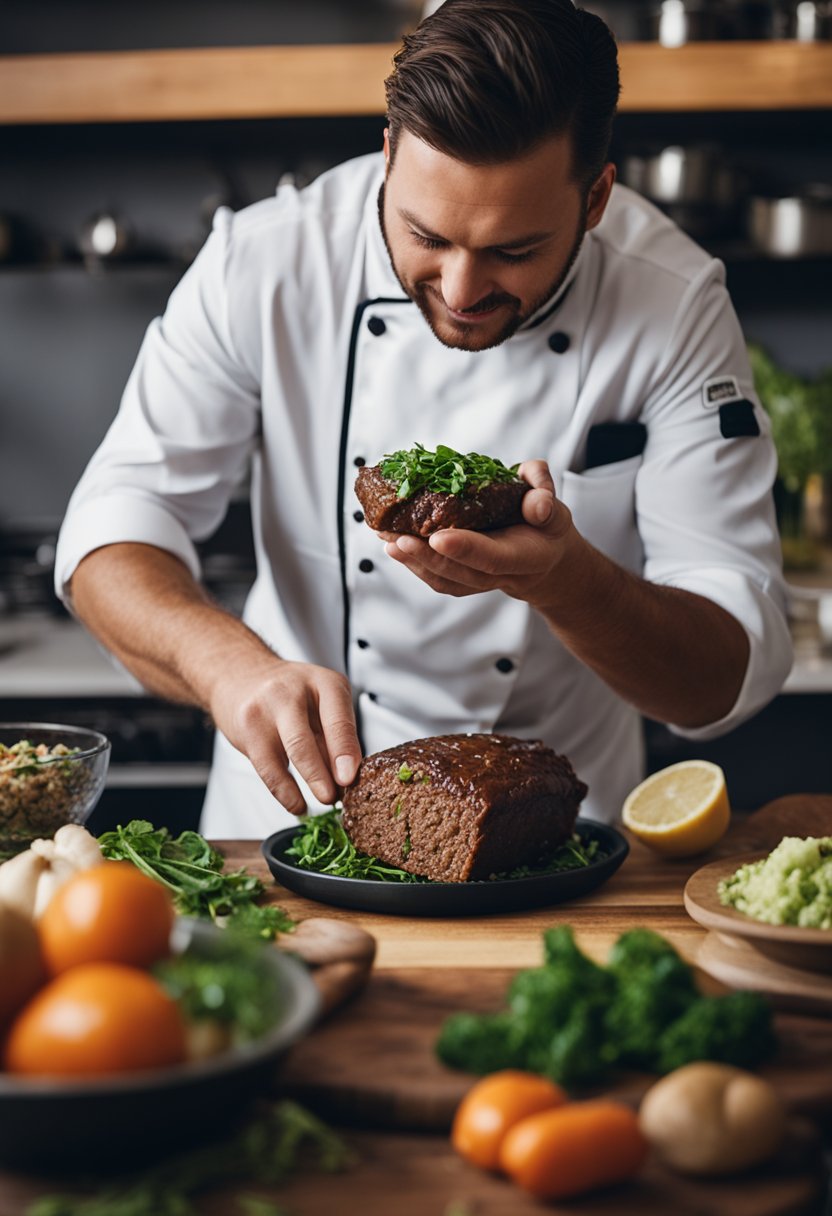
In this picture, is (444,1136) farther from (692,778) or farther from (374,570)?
(374,570)

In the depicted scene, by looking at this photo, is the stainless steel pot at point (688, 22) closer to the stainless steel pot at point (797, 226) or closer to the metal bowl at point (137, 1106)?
the stainless steel pot at point (797, 226)

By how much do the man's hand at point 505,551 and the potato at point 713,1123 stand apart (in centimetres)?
72

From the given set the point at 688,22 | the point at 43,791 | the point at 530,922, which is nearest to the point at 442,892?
the point at 530,922

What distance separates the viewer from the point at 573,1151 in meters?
0.96

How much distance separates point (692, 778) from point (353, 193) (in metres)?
1.10

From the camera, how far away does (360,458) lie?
220cm

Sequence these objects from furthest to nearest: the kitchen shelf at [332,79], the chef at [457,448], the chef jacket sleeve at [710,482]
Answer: the kitchen shelf at [332,79], the chef jacket sleeve at [710,482], the chef at [457,448]

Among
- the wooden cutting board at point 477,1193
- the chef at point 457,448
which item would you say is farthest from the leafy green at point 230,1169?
the chef at point 457,448

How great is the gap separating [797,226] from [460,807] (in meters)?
2.54

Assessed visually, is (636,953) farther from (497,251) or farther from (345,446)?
(345,446)

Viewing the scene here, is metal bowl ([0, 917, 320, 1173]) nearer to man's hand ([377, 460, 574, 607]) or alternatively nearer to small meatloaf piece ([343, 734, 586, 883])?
small meatloaf piece ([343, 734, 586, 883])

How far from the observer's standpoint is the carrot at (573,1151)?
0.96 meters

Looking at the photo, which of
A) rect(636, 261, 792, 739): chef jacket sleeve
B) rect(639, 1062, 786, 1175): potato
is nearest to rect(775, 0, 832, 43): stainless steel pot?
rect(636, 261, 792, 739): chef jacket sleeve

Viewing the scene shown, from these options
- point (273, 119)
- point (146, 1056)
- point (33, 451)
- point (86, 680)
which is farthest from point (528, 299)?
point (33, 451)
